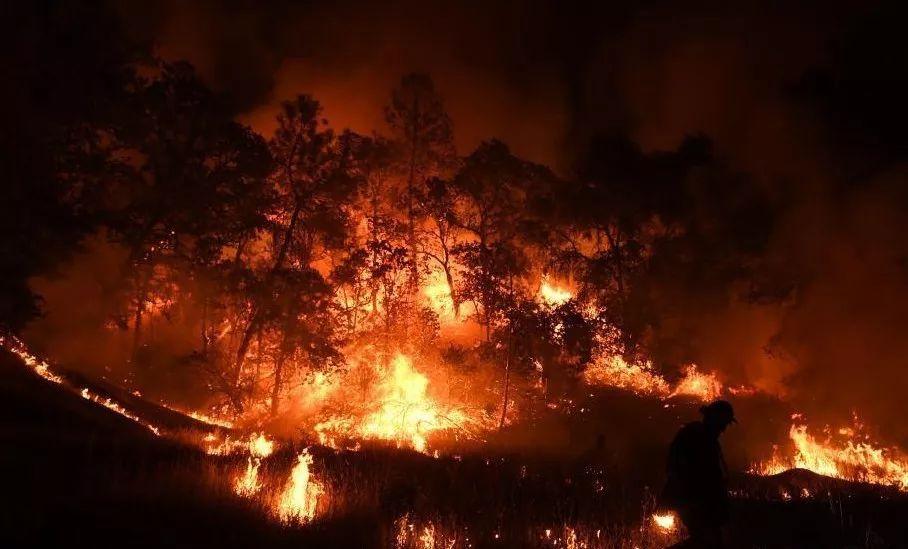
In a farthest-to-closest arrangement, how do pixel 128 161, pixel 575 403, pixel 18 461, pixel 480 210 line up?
1. pixel 480 210
2. pixel 575 403
3. pixel 128 161
4. pixel 18 461

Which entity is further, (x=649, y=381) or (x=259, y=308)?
(x=649, y=381)

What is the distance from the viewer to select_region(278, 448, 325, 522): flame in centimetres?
796

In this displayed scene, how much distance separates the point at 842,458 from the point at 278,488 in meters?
24.4

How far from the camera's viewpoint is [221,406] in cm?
2633

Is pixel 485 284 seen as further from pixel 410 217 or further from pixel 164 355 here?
pixel 164 355

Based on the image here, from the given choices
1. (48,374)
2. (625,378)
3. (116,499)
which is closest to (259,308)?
(48,374)

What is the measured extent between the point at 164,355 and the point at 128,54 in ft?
53.1

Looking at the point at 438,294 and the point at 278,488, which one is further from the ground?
the point at 438,294

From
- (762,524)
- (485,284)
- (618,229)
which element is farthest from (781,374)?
(762,524)

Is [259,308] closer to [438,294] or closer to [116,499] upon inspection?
[438,294]

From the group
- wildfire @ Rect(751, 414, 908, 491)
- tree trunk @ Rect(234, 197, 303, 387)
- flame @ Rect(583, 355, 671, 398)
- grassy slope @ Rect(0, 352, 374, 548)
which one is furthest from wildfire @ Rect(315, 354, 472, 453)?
grassy slope @ Rect(0, 352, 374, 548)

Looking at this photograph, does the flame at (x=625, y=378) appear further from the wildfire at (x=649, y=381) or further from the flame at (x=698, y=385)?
the flame at (x=698, y=385)

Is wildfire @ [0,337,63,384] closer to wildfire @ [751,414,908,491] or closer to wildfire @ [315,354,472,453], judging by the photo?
wildfire @ [315,354,472,453]

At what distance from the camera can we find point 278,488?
9.04m
